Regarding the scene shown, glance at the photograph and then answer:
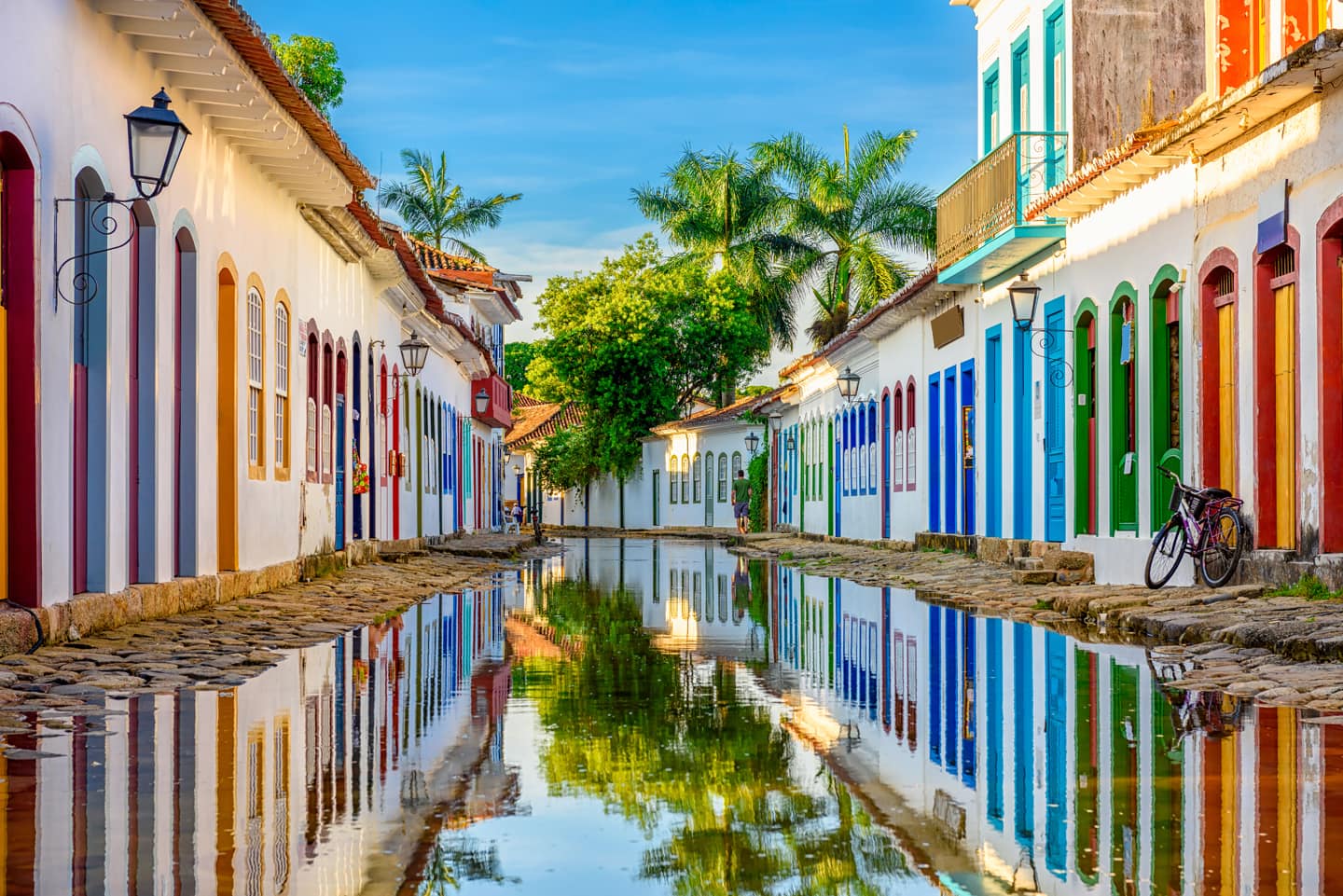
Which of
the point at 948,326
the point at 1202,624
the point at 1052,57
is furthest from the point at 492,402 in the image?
the point at 1202,624

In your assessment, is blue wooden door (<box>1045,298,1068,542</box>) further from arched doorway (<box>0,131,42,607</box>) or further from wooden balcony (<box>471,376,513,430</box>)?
wooden balcony (<box>471,376,513,430</box>)

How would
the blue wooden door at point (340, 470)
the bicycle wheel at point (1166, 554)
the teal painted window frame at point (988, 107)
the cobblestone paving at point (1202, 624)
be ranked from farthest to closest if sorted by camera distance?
the teal painted window frame at point (988, 107) < the blue wooden door at point (340, 470) < the bicycle wheel at point (1166, 554) < the cobblestone paving at point (1202, 624)

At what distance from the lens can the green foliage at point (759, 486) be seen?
52.4 m

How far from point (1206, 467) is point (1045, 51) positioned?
7941 mm

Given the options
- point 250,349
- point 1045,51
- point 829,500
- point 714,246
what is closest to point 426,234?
point 714,246

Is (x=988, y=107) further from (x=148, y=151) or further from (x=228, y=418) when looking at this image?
(x=148, y=151)

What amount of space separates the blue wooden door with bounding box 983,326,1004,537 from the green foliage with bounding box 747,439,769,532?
28.1 metres

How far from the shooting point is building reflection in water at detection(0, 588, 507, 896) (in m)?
4.24

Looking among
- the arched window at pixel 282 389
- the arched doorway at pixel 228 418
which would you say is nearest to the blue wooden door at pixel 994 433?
the arched window at pixel 282 389

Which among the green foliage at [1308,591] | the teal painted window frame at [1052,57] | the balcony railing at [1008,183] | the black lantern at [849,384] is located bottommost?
the green foliage at [1308,591]

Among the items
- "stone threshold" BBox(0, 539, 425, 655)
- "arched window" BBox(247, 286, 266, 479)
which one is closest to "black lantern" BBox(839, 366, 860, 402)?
"stone threshold" BBox(0, 539, 425, 655)

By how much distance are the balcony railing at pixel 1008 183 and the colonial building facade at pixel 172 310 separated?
24.3 feet

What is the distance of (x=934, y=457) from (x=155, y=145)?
1910 cm

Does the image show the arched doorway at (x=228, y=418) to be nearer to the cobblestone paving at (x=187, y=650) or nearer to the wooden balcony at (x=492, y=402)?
the cobblestone paving at (x=187, y=650)
